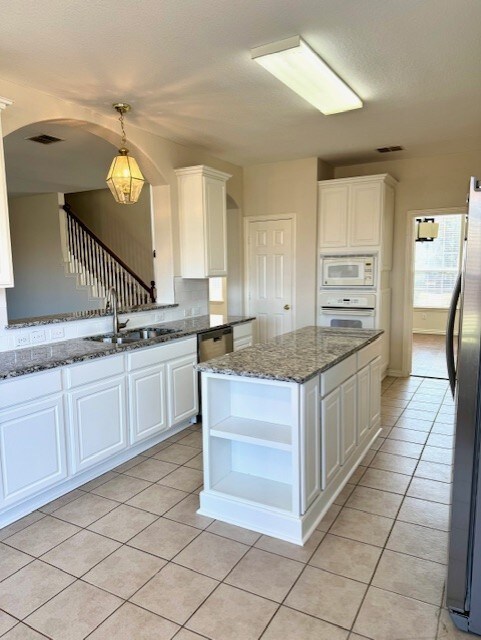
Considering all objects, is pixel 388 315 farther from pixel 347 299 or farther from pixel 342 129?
pixel 342 129

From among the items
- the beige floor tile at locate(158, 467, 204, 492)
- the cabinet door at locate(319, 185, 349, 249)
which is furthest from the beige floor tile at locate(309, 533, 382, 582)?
the cabinet door at locate(319, 185, 349, 249)

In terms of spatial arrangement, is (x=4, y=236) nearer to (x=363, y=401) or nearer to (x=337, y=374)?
(x=337, y=374)

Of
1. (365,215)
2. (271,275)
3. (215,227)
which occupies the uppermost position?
(365,215)

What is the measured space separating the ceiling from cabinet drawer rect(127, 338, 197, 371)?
6.39ft

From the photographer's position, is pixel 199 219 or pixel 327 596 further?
pixel 199 219

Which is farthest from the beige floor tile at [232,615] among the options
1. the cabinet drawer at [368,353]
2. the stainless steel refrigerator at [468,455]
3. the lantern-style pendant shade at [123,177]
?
the lantern-style pendant shade at [123,177]

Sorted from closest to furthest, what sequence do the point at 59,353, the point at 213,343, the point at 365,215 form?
the point at 59,353, the point at 213,343, the point at 365,215

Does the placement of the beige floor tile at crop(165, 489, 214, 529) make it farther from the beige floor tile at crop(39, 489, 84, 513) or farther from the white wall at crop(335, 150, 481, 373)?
the white wall at crop(335, 150, 481, 373)

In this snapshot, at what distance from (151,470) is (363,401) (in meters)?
1.68

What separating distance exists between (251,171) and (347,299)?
85.8 inches

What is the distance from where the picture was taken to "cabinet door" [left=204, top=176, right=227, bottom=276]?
4.64m

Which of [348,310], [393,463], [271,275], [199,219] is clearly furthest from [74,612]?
[271,275]

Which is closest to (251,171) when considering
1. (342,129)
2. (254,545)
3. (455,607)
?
(342,129)

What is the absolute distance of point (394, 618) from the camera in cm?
188
